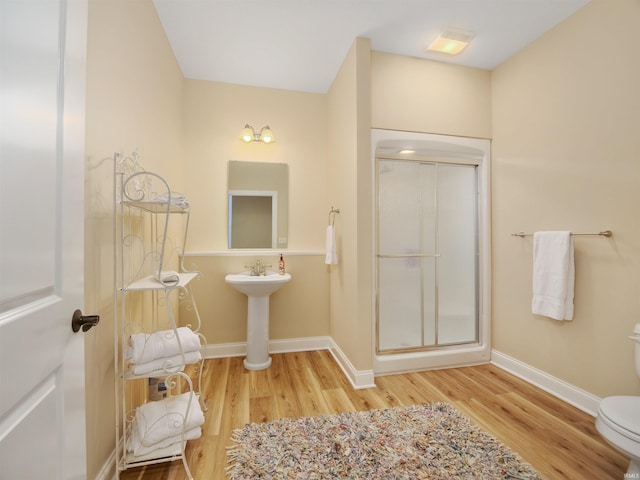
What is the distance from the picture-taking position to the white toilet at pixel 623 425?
1.19m

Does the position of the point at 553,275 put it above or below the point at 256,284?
above

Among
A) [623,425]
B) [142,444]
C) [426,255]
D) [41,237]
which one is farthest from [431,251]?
[41,237]

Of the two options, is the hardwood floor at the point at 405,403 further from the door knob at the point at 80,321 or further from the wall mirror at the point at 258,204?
the wall mirror at the point at 258,204

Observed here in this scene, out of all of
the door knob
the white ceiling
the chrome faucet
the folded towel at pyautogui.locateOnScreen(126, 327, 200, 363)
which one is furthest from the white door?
the chrome faucet

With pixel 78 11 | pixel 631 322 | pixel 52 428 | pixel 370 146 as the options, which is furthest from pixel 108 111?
pixel 631 322

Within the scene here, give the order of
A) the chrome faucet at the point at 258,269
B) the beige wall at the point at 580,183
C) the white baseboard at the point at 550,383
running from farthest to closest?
1. the chrome faucet at the point at 258,269
2. the white baseboard at the point at 550,383
3. the beige wall at the point at 580,183

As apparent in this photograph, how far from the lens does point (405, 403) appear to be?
77.9 inches

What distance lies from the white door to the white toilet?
2069mm

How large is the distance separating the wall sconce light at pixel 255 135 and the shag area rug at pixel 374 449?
2.40m

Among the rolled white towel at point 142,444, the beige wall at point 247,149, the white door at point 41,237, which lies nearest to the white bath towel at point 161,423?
the rolled white towel at point 142,444

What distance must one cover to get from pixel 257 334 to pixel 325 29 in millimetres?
2562

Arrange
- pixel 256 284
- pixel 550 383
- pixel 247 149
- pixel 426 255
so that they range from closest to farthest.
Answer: pixel 550 383
pixel 256 284
pixel 426 255
pixel 247 149

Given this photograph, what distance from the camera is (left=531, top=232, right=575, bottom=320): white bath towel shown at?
193cm

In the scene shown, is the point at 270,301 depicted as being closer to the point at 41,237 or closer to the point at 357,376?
the point at 357,376
